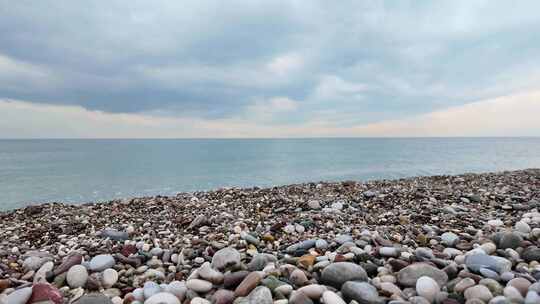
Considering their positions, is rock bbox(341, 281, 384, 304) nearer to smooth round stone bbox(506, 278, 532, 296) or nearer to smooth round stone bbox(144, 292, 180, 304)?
smooth round stone bbox(506, 278, 532, 296)

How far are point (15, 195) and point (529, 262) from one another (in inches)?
1036

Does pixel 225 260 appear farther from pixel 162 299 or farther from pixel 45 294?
pixel 45 294

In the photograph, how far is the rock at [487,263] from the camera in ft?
9.44

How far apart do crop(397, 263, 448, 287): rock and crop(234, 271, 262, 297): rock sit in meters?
1.27

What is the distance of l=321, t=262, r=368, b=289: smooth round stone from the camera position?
2779 mm

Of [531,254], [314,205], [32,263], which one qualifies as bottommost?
[32,263]

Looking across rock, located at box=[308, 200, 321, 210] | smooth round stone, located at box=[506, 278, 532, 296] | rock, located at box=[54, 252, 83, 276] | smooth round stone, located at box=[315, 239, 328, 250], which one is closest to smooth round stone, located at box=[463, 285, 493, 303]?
smooth round stone, located at box=[506, 278, 532, 296]

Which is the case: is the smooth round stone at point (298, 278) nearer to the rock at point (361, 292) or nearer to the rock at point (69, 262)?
the rock at point (361, 292)

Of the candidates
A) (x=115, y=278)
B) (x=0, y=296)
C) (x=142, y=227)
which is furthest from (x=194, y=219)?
(x=0, y=296)

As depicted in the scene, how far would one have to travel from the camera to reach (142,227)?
5020mm

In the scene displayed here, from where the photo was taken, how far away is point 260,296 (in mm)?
2455

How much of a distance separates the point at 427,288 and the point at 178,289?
82.8 inches

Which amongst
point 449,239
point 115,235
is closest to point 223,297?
point 115,235

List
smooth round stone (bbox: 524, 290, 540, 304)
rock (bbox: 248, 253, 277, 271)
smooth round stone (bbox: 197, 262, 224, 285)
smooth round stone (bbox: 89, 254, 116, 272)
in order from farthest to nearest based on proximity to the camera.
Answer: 1. smooth round stone (bbox: 89, 254, 116, 272)
2. rock (bbox: 248, 253, 277, 271)
3. smooth round stone (bbox: 197, 262, 224, 285)
4. smooth round stone (bbox: 524, 290, 540, 304)
